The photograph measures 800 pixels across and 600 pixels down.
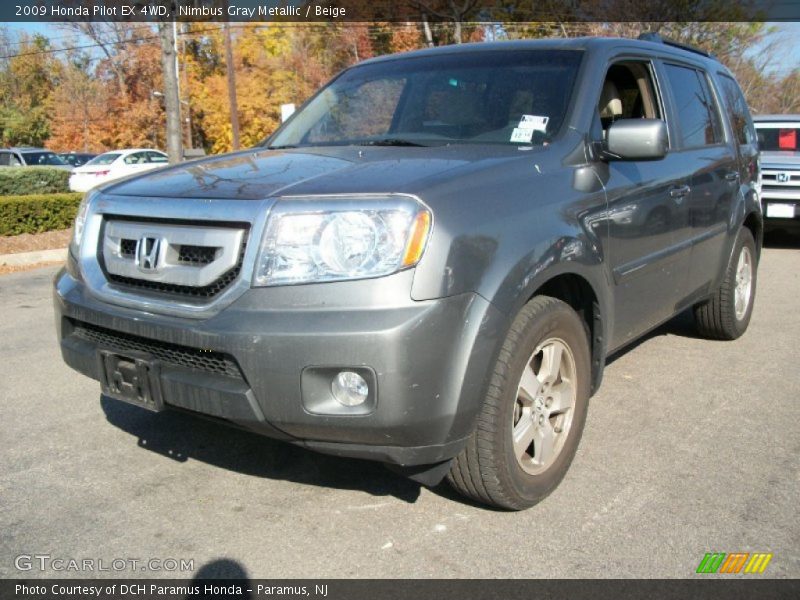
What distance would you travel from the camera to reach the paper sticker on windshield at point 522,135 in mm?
3462

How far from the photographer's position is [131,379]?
2.90 meters

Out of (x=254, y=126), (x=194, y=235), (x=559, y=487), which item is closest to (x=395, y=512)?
(x=559, y=487)

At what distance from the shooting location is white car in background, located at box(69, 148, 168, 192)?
2388 centimetres

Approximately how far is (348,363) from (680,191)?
259 cm

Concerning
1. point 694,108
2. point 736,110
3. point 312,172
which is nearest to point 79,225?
point 312,172

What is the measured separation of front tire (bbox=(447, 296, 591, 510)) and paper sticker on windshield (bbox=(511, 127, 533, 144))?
80 centimetres

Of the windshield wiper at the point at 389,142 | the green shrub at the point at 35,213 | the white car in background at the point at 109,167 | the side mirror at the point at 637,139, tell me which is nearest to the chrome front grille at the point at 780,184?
the side mirror at the point at 637,139

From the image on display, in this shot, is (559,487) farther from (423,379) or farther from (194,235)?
(194,235)

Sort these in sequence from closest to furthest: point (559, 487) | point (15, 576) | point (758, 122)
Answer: point (15, 576)
point (559, 487)
point (758, 122)

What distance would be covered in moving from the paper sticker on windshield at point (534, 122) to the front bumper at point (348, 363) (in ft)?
3.95

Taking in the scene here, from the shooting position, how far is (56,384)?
4.89 meters

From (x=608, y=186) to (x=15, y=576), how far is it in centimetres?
289

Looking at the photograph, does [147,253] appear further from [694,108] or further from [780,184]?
[780,184]

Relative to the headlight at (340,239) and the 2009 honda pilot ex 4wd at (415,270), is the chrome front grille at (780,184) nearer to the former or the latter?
the 2009 honda pilot ex 4wd at (415,270)
